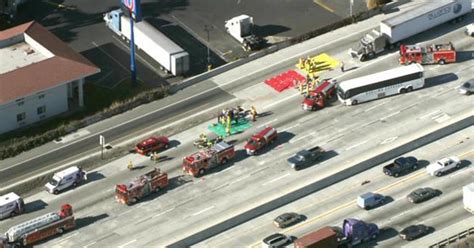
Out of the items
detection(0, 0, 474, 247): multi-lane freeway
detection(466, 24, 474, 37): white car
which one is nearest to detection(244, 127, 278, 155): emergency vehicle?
detection(0, 0, 474, 247): multi-lane freeway

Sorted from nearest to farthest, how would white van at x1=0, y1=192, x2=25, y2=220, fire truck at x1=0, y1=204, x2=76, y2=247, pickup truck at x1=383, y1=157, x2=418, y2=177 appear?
fire truck at x1=0, y1=204, x2=76, y2=247, white van at x1=0, y1=192, x2=25, y2=220, pickup truck at x1=383, y1=157, x2=418, y2=177

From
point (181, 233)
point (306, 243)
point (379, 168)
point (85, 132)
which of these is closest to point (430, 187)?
point (379, 168)

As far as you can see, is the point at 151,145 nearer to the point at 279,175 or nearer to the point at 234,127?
the point at 234,127

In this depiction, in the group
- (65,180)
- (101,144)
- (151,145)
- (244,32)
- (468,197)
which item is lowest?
(65,180)

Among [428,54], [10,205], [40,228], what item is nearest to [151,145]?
[10,205]

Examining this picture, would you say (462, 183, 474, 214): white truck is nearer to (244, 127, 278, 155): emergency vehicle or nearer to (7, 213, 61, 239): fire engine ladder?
(244, 127, 278, 155): emergency vehicle

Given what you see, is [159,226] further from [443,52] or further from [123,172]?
[443,52]
